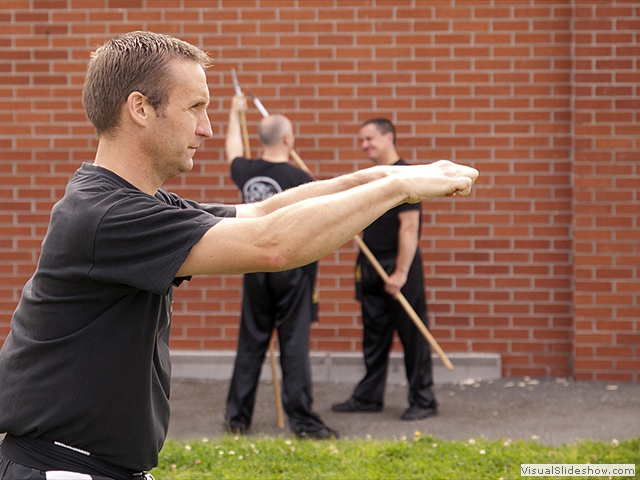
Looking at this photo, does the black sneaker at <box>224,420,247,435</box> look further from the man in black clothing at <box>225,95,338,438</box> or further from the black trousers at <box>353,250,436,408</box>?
the black trousers at <box>353,250,436,408</box>

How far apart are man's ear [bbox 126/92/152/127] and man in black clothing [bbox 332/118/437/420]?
13.4 ft

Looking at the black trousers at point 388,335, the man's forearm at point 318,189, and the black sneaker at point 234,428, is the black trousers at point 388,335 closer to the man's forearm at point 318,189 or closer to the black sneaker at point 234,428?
the black sneaker at point 234,428

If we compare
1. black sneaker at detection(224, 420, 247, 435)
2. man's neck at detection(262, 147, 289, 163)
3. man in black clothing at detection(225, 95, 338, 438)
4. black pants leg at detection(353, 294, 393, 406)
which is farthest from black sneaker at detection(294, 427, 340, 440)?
man's neck at detection(262, 147, 289, 163)

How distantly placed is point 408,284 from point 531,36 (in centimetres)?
258

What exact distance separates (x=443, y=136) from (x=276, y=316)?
2.46 metres

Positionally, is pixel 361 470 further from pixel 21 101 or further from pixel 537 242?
pixel 21 101

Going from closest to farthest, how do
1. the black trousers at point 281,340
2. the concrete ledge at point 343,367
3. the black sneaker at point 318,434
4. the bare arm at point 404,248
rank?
the black sneaker at point 318,434 < the black trousers at point 281,340 < the bare arm at point 404,248 < the concrete ledge at point 343,367

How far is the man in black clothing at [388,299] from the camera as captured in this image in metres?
6.27

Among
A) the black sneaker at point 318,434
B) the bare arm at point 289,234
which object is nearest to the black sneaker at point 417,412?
the black sneaker at point 318,434

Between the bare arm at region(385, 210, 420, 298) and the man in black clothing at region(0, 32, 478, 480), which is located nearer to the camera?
the man in black clothing at region(0, 32, 478, 480)

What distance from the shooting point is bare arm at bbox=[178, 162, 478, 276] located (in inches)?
82.7

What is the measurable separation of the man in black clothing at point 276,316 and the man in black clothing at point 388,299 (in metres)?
0.67

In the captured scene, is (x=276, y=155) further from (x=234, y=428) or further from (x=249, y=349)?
(x=234, y=428)

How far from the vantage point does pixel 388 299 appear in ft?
21.2
